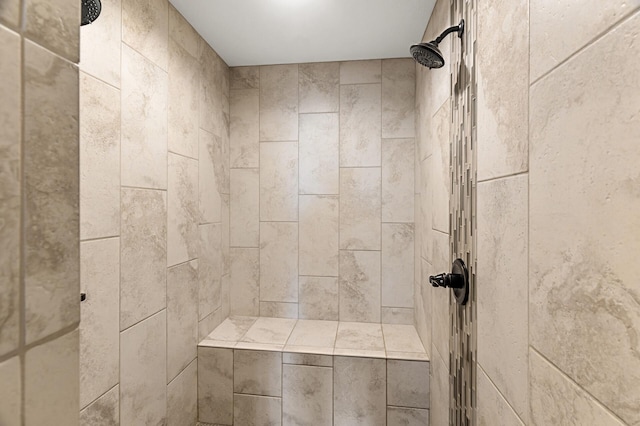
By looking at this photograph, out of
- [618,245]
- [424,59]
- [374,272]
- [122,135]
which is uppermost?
[424,59]

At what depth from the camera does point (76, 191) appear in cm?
38

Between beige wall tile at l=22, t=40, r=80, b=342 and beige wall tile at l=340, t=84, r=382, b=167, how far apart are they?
1978mm

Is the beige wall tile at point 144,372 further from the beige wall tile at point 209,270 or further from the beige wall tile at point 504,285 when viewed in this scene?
the beige wall tile at point 504,285

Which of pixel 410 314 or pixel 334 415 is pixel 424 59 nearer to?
pixel 410 314

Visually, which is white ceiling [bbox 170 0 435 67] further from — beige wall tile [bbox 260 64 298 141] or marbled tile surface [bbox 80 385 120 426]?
marbled tile surface [bbox 80 385 120 426]

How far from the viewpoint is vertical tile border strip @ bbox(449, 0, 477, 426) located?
106 cm

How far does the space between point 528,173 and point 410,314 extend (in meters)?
1.70

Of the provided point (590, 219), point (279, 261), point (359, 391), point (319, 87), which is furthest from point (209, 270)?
point (590, 219)

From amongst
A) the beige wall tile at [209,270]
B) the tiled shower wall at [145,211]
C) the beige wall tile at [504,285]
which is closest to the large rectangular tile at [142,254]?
the tiled shower wall at [145,211]

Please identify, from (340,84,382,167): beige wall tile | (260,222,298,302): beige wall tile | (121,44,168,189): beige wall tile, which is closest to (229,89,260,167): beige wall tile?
(260,222,298,302): beige wall tile

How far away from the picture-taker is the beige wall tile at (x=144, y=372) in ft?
4.34

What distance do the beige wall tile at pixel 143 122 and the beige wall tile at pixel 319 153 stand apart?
0.95 m

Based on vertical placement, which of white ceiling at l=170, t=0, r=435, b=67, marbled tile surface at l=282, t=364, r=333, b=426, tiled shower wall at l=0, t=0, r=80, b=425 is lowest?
marbled tile surface at l=282, t=364, r=333, b=426

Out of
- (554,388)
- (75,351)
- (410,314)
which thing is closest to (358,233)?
(410,314)
